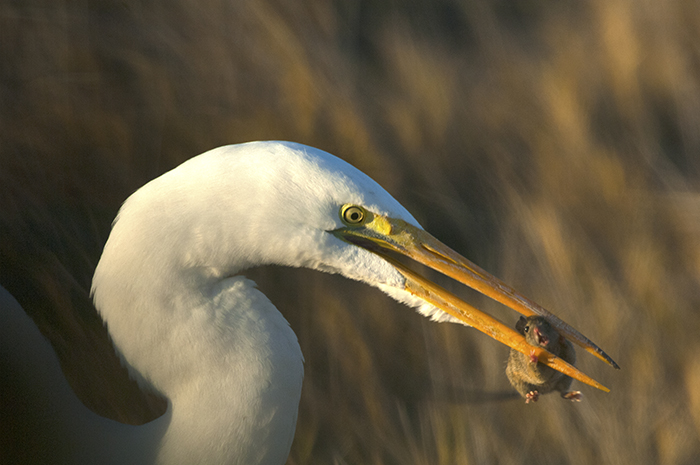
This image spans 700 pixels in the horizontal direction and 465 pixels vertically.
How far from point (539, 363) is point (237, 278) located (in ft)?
1.45

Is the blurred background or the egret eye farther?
the blurred background

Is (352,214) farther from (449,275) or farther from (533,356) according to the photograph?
(533,356)

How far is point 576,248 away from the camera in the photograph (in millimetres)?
1604

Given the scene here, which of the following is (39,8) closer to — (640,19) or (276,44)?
(276,44)

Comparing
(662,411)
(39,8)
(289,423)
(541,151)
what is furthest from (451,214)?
(39,8)

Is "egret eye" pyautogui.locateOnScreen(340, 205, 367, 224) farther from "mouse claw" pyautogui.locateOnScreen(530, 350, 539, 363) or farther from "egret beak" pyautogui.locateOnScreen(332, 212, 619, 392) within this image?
"mouse claw" pyautogui.locateOnScreen(530, 350, 539, 363)

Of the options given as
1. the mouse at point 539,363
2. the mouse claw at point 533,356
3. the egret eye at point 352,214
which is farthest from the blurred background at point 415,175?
the egret eye at point 352,214

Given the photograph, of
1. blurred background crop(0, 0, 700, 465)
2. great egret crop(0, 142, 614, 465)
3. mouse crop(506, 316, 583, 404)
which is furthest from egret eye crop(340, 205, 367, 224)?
blurred background crop(0, 0, 700, 465)

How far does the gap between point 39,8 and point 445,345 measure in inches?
54.2

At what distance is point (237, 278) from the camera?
2.61 feet

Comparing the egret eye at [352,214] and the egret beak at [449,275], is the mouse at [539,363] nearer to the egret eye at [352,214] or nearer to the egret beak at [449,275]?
the egret beak at [449,275]

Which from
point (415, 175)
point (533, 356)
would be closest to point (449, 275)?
point (533, 356)

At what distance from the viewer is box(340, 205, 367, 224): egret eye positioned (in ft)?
2.46

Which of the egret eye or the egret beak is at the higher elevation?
the egret eye
